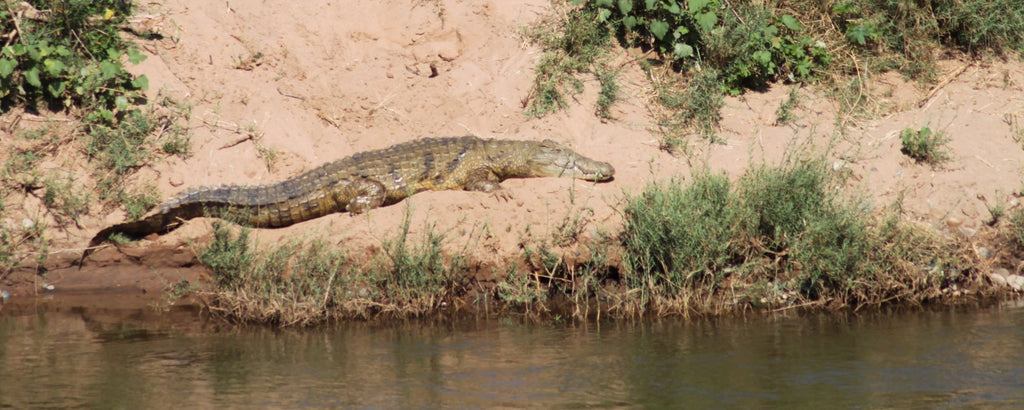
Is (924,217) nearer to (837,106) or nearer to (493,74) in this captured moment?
(837,106)

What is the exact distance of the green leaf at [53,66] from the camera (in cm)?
766

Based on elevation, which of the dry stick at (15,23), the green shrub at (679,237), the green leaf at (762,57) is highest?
the dry stick at (15,23)

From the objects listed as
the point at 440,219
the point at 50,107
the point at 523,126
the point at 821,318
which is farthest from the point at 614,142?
the point at 50,107

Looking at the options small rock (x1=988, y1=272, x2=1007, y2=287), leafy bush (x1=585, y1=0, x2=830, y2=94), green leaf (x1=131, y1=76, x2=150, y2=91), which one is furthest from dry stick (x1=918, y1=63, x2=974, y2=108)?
green leaf (x1=131, y1=76, x2=150, y2=91)

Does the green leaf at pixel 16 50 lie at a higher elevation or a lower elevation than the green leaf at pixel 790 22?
lower

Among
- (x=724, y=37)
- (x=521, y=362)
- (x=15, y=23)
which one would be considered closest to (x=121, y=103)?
(x=15, y=23)

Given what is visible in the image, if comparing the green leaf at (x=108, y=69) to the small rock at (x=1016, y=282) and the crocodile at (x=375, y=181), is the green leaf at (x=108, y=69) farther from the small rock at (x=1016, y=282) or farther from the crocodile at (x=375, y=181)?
the small rock at (x=1016, y=282)

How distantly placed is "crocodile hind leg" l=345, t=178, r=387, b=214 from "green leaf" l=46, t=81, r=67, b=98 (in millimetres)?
2455

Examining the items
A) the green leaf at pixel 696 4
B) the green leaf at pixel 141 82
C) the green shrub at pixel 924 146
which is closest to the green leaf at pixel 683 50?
the green leaf at pixel 696 4

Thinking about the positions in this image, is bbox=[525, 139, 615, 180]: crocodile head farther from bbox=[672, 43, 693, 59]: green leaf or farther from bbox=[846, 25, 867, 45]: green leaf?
bbox=[846, 25, 867, 45]: green leaf

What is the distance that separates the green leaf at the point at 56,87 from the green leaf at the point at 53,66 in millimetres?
120

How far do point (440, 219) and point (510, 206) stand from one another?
586 millimetres

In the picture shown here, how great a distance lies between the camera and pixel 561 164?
793cm

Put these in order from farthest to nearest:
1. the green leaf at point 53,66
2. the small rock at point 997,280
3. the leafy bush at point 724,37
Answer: the leafy bush at point 724,37
the green leaf at point 53,66
the small rock at point 997,280
